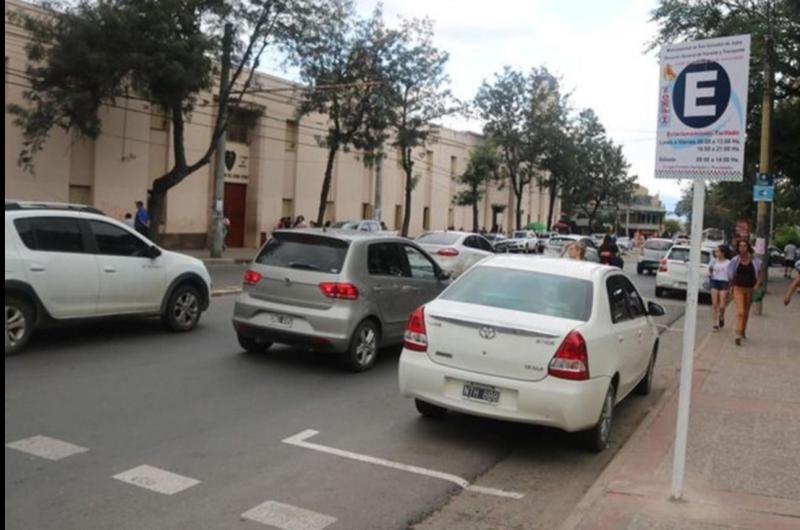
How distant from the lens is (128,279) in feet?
32.4

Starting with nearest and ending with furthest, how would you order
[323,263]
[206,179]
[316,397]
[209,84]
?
[316,397], [323,263], [209,84], [206,179]

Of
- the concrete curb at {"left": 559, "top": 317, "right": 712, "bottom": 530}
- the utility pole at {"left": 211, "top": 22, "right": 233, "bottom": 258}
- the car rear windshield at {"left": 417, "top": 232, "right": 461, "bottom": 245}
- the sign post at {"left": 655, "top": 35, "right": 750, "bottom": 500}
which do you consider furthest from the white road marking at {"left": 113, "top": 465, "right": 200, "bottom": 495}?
the utility pole at {"left": 211, "top": 22, "right": 233, "bottom": 258}

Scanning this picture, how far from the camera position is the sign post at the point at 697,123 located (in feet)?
16.0

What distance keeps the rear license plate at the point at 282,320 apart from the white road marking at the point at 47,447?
3.28 meters

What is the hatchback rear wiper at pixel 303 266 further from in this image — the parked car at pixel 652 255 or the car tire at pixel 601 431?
the parked car at pixel 652 255

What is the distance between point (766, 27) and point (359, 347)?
17.2 meters

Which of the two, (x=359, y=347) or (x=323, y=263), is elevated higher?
(x=323, y=263)

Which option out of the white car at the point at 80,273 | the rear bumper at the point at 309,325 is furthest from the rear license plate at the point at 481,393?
the white car at the point at 80,273

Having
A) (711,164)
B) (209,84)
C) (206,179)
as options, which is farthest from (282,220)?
(711,164)

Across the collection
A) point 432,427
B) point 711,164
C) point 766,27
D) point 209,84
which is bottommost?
point 432,427

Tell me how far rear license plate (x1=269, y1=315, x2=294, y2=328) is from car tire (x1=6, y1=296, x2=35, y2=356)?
2.78 metres

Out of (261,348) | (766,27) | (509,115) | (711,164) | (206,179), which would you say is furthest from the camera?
(509,115)

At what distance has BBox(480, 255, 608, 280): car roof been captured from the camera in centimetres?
692

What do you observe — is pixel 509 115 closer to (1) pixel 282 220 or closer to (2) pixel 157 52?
(1) pixel 282 220
